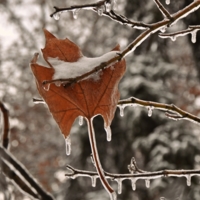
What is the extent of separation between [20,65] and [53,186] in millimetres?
2060

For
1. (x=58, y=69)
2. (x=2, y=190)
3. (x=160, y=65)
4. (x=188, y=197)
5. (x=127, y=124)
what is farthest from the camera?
(x=160, y=65)

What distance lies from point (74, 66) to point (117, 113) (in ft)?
11.4

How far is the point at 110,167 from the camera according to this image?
4254 millimetres

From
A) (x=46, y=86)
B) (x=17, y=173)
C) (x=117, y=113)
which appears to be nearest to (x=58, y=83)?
(x=46, y=86)

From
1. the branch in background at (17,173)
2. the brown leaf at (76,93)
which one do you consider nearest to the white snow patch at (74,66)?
the brown leaf at (76,93)

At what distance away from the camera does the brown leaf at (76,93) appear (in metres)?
0.39

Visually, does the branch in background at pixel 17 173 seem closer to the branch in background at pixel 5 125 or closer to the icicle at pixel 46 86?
the branch in background at pixel 5 125

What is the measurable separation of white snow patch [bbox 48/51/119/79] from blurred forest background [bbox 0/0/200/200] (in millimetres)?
246

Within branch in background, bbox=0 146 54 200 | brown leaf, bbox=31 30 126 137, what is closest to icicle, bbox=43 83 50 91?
brown leaf, bbox=31 30 126 137

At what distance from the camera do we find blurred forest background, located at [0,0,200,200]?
10.5ft

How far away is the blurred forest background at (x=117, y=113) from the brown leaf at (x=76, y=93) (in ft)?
0.71

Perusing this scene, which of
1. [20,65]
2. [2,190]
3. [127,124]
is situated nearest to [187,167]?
[127,124]

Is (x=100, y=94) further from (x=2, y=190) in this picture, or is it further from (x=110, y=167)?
(x=110, y=167)

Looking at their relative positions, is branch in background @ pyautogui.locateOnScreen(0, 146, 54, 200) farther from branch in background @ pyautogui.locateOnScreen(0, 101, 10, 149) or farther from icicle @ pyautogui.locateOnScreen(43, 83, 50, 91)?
icicle @ pyautogui.locateOnScreen(43, 83, 50, 91)
